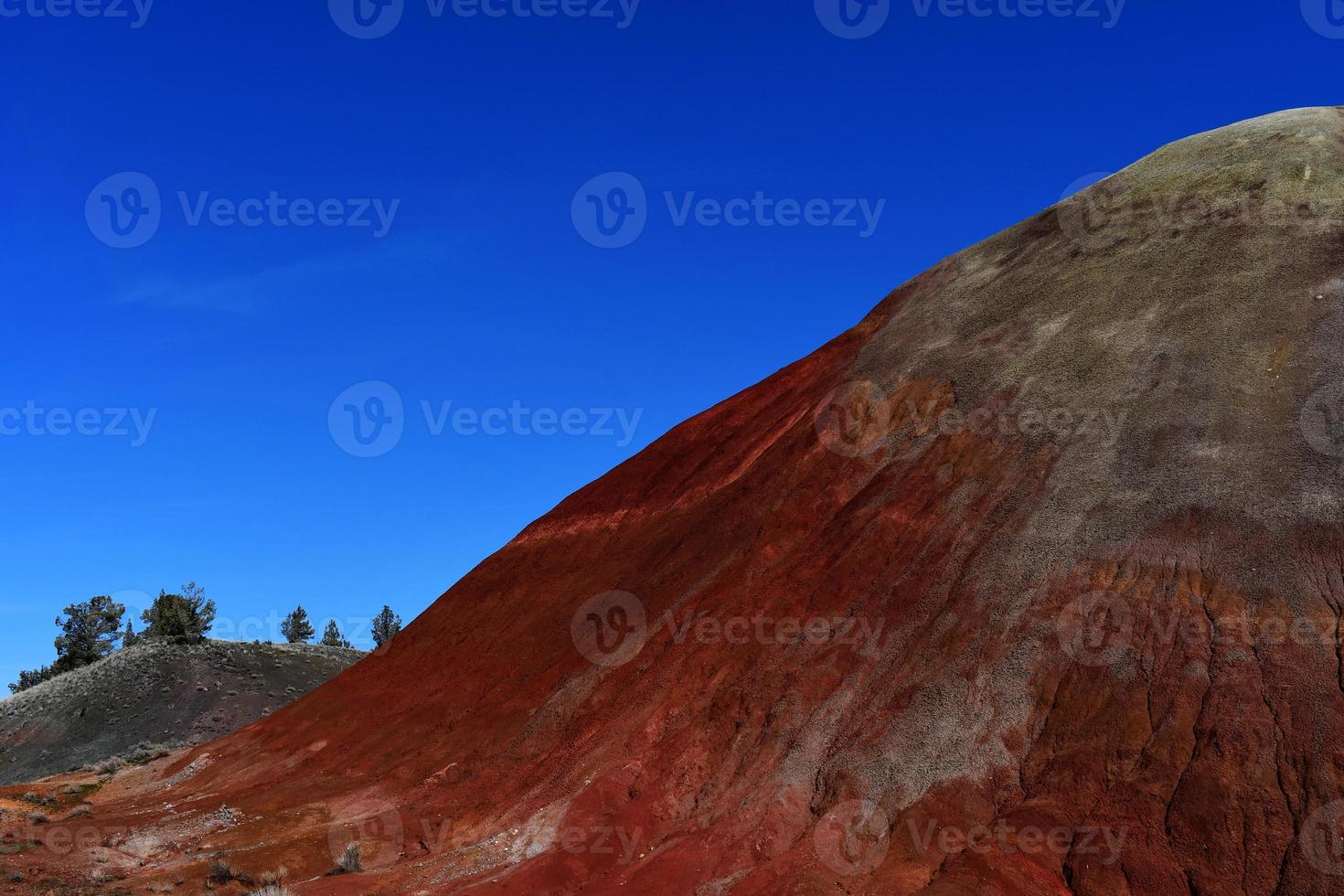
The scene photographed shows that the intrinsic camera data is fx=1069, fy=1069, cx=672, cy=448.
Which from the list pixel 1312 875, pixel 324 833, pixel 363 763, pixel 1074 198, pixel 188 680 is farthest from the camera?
pixel 188 680

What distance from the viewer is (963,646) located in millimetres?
→ 18766

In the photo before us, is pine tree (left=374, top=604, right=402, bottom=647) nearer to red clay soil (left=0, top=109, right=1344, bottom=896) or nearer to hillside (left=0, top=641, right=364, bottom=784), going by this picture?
hillside (left=0, top=641, right=364, bottom=784)

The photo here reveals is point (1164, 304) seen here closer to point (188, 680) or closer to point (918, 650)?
point (918, 650)

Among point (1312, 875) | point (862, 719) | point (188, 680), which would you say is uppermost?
point (188, 680)

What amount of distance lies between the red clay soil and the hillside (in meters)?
17.7

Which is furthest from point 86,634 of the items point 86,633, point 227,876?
point 227,876

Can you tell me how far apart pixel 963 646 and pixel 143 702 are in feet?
150

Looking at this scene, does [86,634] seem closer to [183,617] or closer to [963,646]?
[183,617]

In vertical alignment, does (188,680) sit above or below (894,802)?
above

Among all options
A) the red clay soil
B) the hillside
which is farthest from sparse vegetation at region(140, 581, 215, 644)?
the red clay soil

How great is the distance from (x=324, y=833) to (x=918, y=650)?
42.6ft

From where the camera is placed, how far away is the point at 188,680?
53.5 m

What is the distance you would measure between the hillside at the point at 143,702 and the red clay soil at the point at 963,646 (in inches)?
697

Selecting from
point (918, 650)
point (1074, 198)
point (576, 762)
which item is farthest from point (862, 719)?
point (1074, 198)
